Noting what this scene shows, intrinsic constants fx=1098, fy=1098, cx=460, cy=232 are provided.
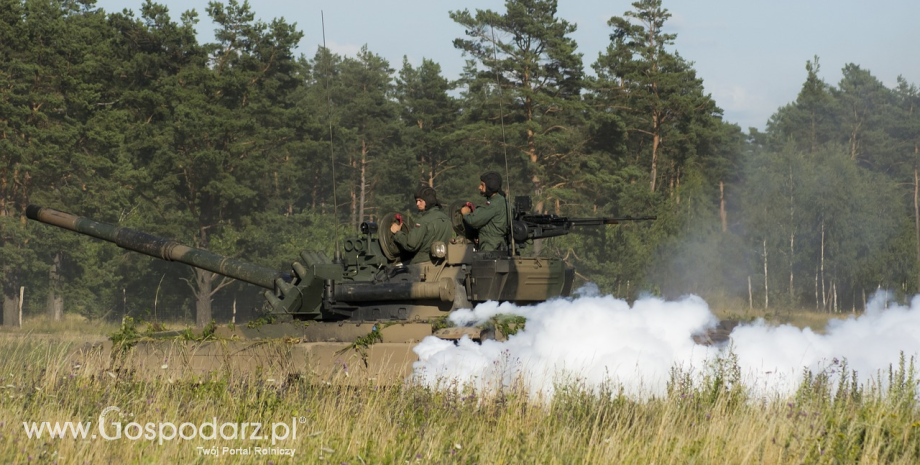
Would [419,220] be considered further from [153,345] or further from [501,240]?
[153,345]

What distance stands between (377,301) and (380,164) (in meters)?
42.0

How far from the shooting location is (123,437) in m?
8.88

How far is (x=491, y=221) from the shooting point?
13047 millimetres

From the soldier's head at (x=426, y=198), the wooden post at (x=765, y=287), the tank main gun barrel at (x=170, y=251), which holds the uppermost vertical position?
the soldier's head at (x=426, y=198)

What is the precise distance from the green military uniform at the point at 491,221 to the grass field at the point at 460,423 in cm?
262

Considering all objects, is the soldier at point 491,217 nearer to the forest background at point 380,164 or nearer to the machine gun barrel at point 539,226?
the machine gun barrel at point 539,226

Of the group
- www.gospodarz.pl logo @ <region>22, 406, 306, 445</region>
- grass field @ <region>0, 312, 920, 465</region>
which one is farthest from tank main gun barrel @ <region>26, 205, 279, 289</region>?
www.gospodarz.pl logo @ <region>22, 406, 306, 445</region>

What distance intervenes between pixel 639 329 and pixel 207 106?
33.0 meters

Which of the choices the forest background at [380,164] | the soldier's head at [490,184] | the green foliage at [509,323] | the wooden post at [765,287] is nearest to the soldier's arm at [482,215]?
the soldier's head at [490,184]

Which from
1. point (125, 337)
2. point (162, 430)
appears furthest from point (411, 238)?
point (162, 430)

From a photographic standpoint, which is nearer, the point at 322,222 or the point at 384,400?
the point at 384,400

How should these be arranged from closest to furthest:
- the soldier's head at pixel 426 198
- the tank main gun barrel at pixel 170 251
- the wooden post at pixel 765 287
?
the soldier's head at pixel 426 198 < the tank main gun barrel at pixel 170 251 < the wooden post at pixel 765 287

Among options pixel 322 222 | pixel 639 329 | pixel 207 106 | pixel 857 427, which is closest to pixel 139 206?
pixel 207 106

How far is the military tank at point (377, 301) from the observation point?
468 inches
